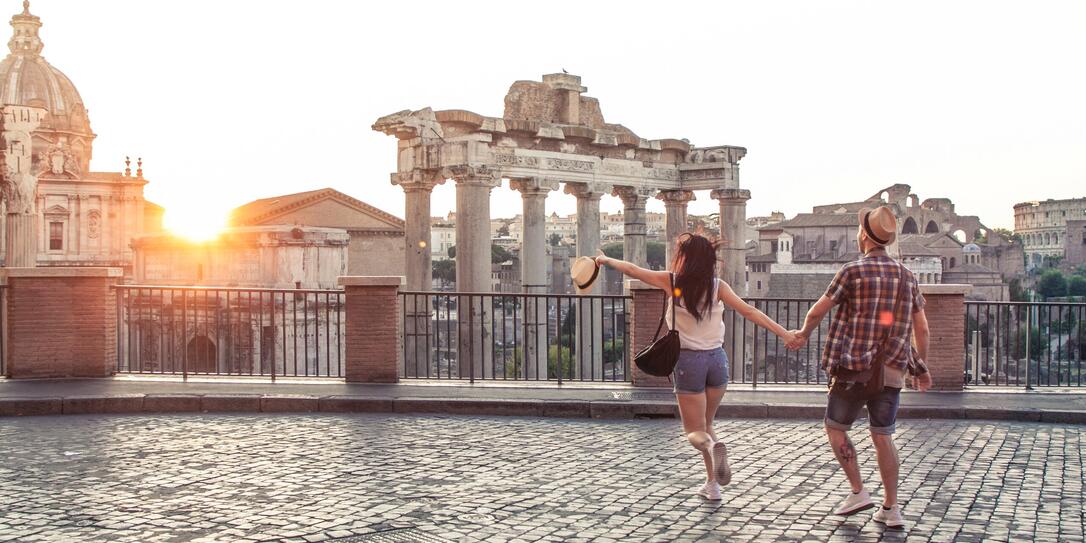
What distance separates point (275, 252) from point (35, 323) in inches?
1507

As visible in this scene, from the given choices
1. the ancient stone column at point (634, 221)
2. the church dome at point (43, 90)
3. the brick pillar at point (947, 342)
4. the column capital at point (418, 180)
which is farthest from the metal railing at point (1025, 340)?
the church dome at point (43, 90)

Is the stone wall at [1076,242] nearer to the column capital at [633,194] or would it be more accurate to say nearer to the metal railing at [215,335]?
the metal railing at [215,335]

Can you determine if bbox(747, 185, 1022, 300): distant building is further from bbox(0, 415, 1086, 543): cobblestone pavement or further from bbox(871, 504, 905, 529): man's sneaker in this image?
bbox(871, 504, 905, 529): man's sneaker

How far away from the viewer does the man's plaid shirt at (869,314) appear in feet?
19.6

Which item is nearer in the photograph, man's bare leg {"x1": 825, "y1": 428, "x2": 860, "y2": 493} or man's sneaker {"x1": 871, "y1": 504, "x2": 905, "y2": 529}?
man's sneaker {"x1": 871, "y1": 504, "x2": 905, "y2": 529}

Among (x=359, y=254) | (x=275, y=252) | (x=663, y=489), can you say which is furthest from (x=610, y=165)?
(x=359, y=254)

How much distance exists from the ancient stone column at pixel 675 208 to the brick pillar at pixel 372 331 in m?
13.5

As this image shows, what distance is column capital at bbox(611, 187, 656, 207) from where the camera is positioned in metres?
24.1

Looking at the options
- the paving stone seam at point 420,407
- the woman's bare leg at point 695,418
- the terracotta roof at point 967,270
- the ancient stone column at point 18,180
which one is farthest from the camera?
the terracotta roof at point 967,270

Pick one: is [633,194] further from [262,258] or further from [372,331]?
[262,258]

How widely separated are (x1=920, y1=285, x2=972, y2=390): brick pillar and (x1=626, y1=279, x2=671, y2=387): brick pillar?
2969 millimetres

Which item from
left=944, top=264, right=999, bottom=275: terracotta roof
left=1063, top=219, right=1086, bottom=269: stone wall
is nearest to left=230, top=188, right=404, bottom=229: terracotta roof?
left=944, top=264, right=999, bottom=275: terracotta roof

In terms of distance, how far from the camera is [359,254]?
210 feet

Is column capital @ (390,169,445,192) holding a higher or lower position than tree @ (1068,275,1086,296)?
higher
